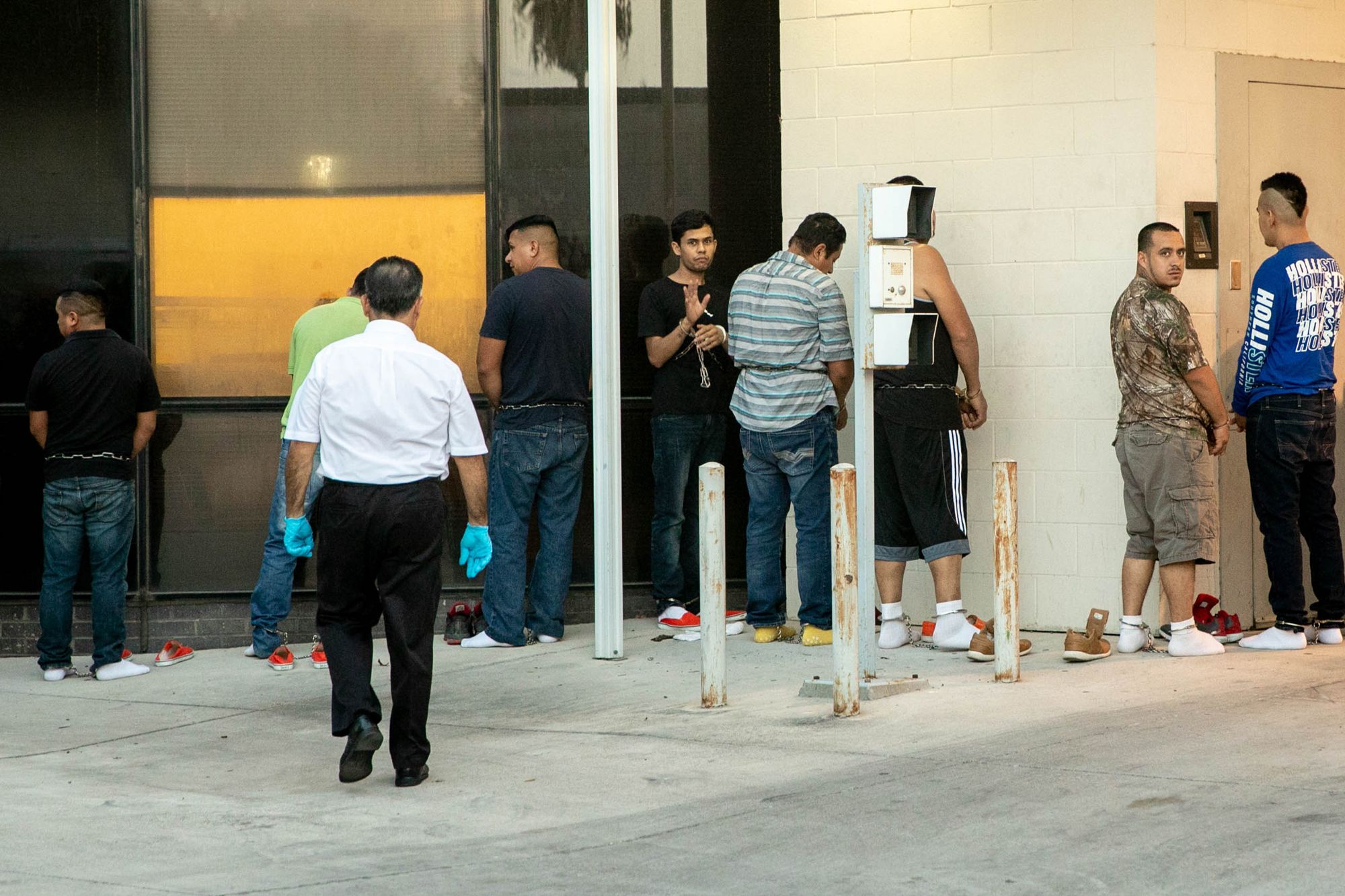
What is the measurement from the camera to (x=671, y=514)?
9633mm

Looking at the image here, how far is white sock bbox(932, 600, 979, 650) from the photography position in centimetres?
870

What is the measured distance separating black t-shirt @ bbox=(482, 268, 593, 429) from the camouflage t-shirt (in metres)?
2.76

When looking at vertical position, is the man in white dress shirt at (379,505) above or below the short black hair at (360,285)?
below

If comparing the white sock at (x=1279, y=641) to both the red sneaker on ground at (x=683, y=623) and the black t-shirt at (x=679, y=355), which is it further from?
the black t-shirt at (x=679, y=355)

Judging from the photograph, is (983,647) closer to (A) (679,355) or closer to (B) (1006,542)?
(B) (1006,542)

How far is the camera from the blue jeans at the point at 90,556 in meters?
8.75

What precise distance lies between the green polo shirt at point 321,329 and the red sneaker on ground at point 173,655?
160 centimetres

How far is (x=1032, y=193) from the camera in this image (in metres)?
9.17

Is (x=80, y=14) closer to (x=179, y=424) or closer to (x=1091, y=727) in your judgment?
(x=179, y=424)

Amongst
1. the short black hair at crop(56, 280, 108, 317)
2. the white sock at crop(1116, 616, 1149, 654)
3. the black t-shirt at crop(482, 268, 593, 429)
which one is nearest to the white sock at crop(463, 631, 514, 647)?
the black t-shirt at crop(482, 268, 593, 429)

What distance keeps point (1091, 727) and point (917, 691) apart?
3.31 feet

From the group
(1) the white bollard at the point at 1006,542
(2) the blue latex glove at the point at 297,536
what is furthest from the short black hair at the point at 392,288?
(1) the white bollard at the point at 1006,542

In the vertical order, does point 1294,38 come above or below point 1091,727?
above

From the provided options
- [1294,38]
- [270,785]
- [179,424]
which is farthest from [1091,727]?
[179,424]
